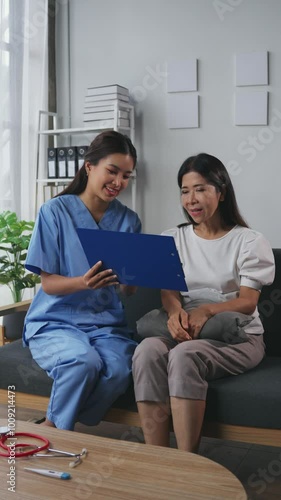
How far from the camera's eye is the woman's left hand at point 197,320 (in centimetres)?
184

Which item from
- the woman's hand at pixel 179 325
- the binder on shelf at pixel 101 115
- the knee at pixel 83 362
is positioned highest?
the binder on shelf at pixel 101 115

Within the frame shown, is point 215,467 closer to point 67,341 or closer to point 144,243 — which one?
point 144,243

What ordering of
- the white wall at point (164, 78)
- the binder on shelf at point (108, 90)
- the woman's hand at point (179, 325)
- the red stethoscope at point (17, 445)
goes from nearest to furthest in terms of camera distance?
the red stethoscope at point (17, 445) → the woman's hand at point (179, 325) → the white wall at point (164, 78) → the binder on shelf at point (108, 90)

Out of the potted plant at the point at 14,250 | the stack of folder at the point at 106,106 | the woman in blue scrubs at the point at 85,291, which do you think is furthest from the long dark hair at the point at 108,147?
the stack of folder at the point at 106,106

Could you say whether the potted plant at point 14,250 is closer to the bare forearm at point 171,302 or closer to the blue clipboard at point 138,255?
the bare forearm at point 171,302

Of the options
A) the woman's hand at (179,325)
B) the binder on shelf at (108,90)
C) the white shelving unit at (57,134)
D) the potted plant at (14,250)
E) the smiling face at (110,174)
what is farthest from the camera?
the white shelving unit at (57,134)

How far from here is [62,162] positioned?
3.71 metres

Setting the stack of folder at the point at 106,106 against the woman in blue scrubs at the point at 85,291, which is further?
the stack of folder at the point at 106,106

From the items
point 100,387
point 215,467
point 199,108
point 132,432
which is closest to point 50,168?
point 199,108

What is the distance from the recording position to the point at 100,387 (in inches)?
70.1

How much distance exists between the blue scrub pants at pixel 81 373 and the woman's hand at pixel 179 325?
0.55 ft

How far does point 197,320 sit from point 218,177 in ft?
1.62

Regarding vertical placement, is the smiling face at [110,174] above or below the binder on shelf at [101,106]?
below

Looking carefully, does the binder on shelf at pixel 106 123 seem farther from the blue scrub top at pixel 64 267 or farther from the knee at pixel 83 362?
the knee at pixel 83 362
